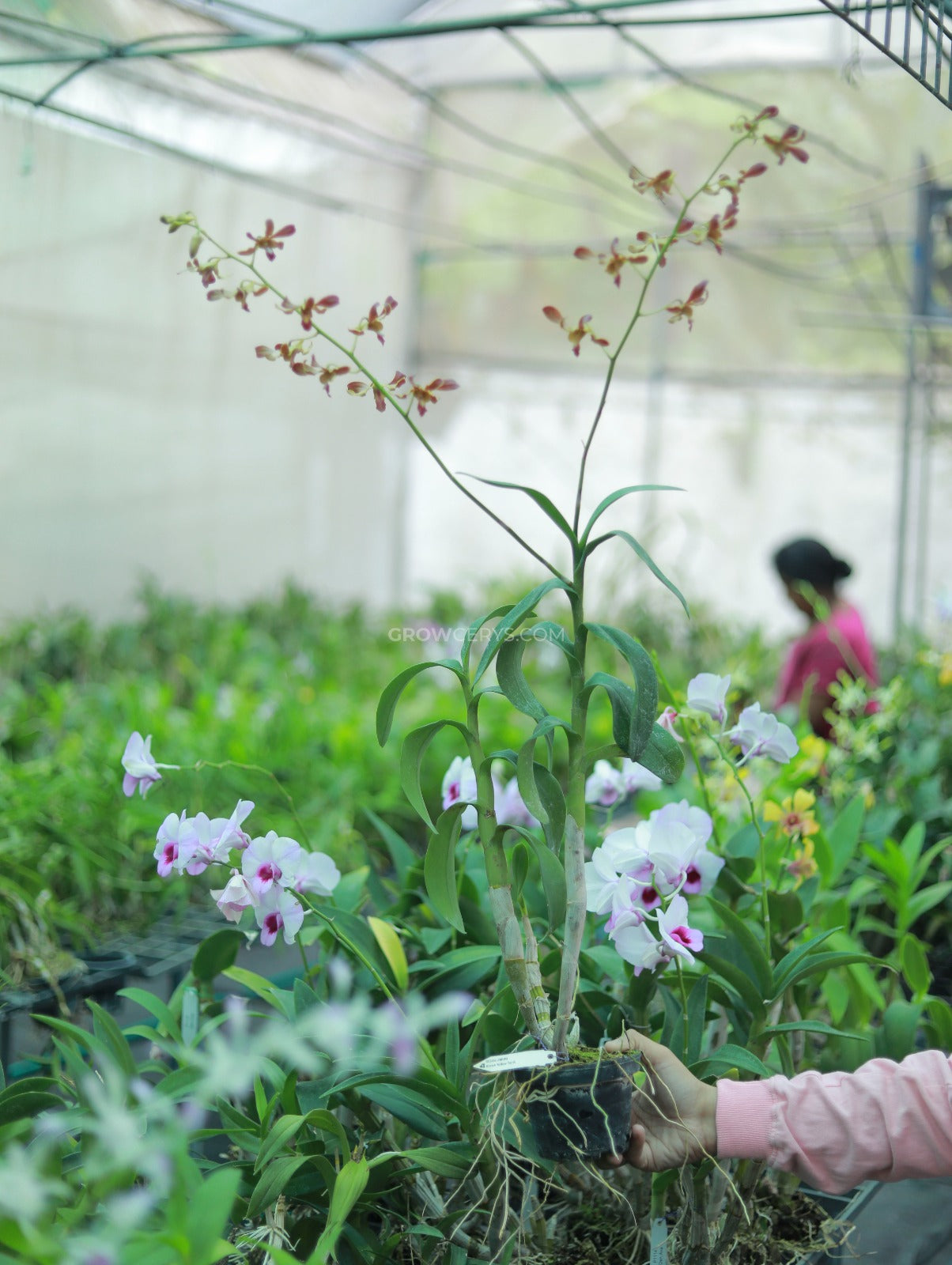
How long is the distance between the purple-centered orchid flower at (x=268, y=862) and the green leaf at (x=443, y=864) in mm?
131

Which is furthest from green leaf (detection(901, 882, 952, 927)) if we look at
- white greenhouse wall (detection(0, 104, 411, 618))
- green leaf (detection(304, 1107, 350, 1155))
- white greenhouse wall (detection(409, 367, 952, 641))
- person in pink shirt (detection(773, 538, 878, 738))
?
white greenhouse wall (detection(409, 367, 952, 641))

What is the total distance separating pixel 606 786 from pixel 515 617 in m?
0.46

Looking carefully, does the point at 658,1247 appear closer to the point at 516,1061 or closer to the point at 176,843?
the point at 516,1061

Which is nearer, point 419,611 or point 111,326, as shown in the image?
point 111,326

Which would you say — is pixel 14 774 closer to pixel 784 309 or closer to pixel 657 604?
pixel 657 604

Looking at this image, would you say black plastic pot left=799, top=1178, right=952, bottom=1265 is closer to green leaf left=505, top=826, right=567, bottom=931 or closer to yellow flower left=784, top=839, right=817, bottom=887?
yellow flower left=784, top=839, right=817, bottom=887

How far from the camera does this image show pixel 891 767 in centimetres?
245

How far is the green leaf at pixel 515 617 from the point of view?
0.99m

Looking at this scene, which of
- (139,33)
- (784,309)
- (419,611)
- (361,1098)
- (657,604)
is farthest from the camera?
(784,309)

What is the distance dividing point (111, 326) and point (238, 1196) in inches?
194

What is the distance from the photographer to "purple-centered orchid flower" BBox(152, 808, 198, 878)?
108cm

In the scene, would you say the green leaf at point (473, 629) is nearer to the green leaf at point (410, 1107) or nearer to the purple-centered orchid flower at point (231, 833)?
the purple-centered orchid flower at point (231, 833)

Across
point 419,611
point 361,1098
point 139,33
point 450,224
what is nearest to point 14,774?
point 361,1098

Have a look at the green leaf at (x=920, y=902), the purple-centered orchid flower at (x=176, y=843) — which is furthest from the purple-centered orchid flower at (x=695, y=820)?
the green leaf at (x=920, y=902)
